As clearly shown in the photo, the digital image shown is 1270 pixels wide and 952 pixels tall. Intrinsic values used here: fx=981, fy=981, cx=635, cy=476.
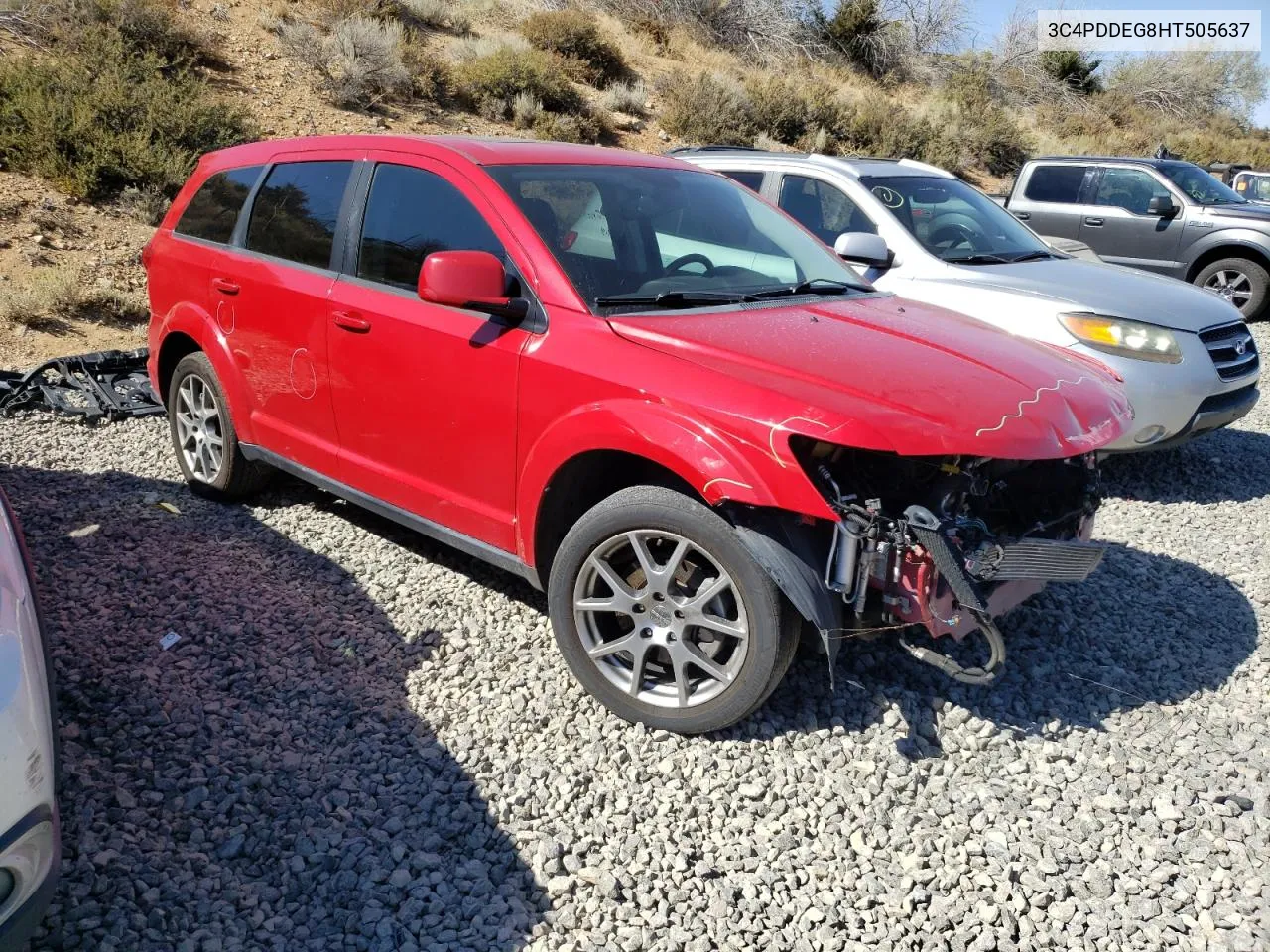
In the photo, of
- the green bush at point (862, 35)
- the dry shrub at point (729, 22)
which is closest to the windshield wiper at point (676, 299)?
the dry shrub at point (729, 22)

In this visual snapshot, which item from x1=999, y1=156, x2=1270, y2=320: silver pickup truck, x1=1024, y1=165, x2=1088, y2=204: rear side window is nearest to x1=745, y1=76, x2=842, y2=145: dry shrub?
x1=1024, y1=165, x2=1088, y2=204: rear side window

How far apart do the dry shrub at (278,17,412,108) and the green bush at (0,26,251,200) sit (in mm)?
3454

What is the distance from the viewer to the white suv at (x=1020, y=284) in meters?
5.64

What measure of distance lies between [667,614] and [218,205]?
11.4 feet

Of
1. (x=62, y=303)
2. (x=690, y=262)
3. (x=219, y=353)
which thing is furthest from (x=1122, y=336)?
(x=62, y=303)

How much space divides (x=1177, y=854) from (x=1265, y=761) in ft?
2.38

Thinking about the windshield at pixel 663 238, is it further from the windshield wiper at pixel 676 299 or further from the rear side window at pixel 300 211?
the rear side window at pixel 300 211

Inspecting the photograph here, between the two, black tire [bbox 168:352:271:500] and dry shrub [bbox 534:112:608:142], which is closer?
black tire [bbox 168:352:271:500]

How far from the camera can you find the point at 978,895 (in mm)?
2732

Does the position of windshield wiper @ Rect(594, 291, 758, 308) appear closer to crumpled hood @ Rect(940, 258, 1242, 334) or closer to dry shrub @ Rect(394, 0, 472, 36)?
crumpled hood @ Rect(940, 258, 1242, 334)

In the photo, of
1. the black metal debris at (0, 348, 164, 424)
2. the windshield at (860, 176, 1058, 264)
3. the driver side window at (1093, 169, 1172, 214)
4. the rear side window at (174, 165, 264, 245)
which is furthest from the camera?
the driver side window at (1093, 169, 1172, 214)

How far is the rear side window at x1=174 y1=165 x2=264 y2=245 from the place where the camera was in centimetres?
495

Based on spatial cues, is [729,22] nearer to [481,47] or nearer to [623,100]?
[623,100]

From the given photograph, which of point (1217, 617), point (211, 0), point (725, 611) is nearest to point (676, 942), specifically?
point (725, 611)
